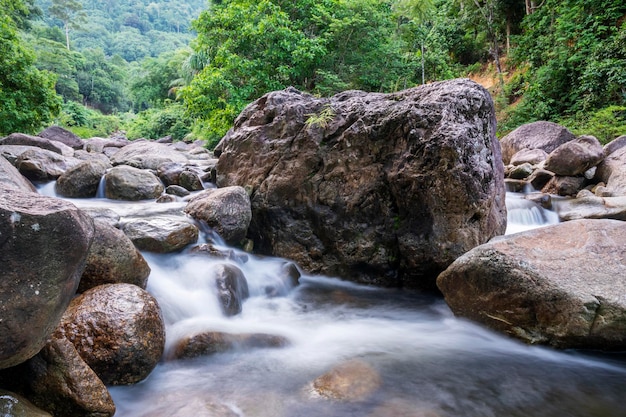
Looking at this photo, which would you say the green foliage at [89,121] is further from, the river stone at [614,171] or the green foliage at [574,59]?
the river stone at [614,171]

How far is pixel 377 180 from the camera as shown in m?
5.77

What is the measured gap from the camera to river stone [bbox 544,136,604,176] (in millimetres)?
9039

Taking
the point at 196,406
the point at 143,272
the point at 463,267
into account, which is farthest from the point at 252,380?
the point at 463,267

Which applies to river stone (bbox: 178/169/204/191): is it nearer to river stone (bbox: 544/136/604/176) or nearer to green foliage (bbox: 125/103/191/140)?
river stone (bbox: 544/136/604/176)

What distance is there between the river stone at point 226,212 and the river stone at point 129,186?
1.81 meters

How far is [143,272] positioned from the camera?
4.12 metres

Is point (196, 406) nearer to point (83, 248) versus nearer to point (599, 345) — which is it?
point (83, 248)

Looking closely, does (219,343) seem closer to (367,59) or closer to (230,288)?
(230,288)

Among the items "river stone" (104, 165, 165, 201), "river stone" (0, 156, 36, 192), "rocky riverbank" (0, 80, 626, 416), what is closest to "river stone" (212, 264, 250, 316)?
"rocky riverbank" (0, 80, 626, 416)

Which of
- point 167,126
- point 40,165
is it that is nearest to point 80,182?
point 40,165

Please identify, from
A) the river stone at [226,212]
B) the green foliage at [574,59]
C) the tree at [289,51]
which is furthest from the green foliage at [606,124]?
the river stone at [226,212]

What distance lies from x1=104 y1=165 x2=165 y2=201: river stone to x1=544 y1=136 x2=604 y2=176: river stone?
918 centimetres

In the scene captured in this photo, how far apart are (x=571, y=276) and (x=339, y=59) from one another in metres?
11.6

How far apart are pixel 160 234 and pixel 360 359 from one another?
3.05 m
